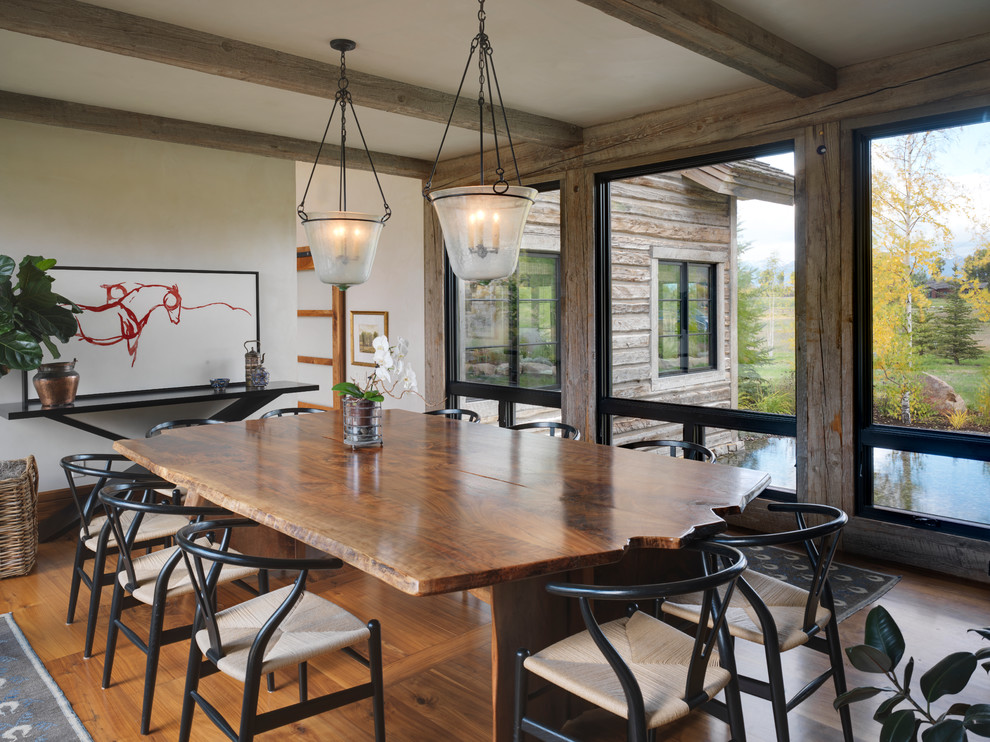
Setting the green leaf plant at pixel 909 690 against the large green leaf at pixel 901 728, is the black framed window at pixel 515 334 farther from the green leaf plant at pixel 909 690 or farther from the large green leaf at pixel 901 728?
the large green leaf at pixel 901 728

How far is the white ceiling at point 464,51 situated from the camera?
3.04 m

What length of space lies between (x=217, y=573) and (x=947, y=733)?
1756 millimetres

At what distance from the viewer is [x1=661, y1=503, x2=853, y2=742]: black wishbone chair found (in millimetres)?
1855

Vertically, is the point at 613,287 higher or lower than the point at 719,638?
higher

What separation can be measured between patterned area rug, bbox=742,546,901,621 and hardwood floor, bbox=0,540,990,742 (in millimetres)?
69

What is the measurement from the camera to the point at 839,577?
3537 millimetres

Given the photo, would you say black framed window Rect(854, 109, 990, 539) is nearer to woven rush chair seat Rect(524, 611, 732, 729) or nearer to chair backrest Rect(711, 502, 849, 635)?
chair backrest Rect(711, 502, 849, 635)

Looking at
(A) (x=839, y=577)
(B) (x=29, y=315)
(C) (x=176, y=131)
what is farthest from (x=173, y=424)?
(A) (x=839, y=577)

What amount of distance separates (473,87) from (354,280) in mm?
1639

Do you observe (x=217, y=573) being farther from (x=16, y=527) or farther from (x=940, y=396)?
(x=940, y=396)

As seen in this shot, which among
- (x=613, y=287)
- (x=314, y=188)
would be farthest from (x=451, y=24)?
(x=314, y=188)

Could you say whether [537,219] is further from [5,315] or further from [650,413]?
[5,315]

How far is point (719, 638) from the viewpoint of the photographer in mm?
1872

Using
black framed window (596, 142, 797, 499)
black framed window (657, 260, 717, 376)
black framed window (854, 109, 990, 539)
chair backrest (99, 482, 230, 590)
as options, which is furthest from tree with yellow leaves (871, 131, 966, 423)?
chair backrest (99, 482, 230, 590)
